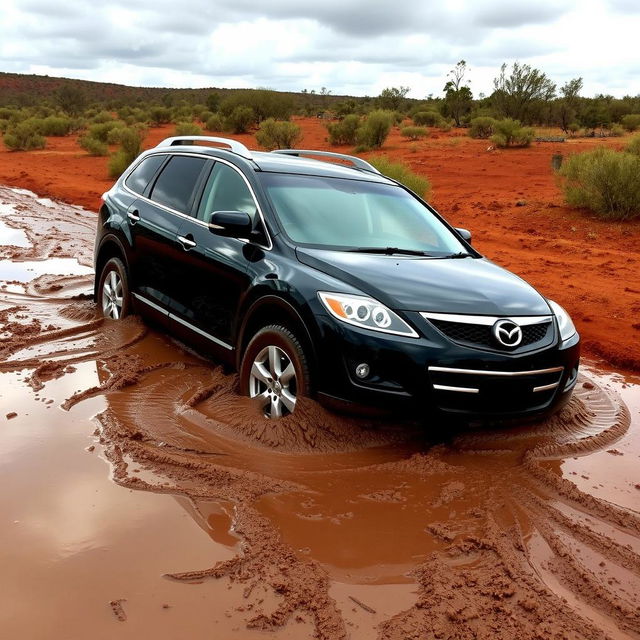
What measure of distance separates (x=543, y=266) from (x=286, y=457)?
749cm

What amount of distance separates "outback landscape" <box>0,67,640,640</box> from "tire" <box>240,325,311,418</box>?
0.40 ft

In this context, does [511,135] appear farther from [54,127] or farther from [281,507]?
[281,507]

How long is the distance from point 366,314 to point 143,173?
134 inches

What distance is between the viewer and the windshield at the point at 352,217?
5.00m

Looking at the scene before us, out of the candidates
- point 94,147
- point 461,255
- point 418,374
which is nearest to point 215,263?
point 461,255

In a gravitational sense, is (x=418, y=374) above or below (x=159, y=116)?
above

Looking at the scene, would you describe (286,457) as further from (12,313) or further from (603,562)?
(12,313)

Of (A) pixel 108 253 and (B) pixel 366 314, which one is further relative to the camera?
(A) pixel 108 253

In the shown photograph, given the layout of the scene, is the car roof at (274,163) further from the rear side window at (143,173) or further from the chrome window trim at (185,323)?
the chrome window trim at (185,323)

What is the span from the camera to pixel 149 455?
4.22m

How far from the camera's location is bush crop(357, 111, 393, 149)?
30.1 meters

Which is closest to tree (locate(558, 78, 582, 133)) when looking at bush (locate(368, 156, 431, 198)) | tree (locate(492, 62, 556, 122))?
tree (locate(492, 62, 556, 122))

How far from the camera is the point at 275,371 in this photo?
4.50m

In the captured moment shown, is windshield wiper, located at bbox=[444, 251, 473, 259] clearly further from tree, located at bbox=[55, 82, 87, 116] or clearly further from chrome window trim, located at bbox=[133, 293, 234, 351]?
tree, located at bbox=[55, 82, 87, 116]
